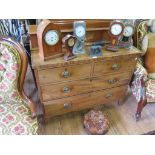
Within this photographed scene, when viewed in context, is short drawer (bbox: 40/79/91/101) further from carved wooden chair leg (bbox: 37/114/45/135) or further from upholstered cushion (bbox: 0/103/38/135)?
carved wooden chair leg (bbox: 37/114/45/135)

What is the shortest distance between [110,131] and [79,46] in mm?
906

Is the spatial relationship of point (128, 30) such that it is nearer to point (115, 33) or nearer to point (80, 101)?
point (115, 33)

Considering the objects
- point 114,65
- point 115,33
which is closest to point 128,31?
point 115,33

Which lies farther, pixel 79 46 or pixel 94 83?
pixel 94 83

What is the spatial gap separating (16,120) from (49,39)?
0.61 m

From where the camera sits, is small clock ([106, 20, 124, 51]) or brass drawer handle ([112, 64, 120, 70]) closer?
small clock ([106, 20, 124, 51])

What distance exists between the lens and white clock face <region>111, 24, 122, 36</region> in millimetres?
1390

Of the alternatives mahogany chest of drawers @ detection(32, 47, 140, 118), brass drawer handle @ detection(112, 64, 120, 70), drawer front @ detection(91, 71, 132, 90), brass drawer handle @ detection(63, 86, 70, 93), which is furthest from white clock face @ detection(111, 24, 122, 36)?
brass drawer handle @ detection(63, 86, 70, 93)

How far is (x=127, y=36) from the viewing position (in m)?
1.50

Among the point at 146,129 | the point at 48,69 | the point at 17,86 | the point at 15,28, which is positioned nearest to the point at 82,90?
the point at 48,69

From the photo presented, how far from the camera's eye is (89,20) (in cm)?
142

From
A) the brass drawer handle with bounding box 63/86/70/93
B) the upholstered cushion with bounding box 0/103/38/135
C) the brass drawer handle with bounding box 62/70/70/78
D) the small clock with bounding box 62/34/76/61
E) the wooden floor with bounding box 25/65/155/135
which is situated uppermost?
the small clock with bounding box 62/34/76/61

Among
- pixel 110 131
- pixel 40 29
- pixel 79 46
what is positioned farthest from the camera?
pixel 110 131

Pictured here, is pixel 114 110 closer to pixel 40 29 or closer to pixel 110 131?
pixel 110 131
